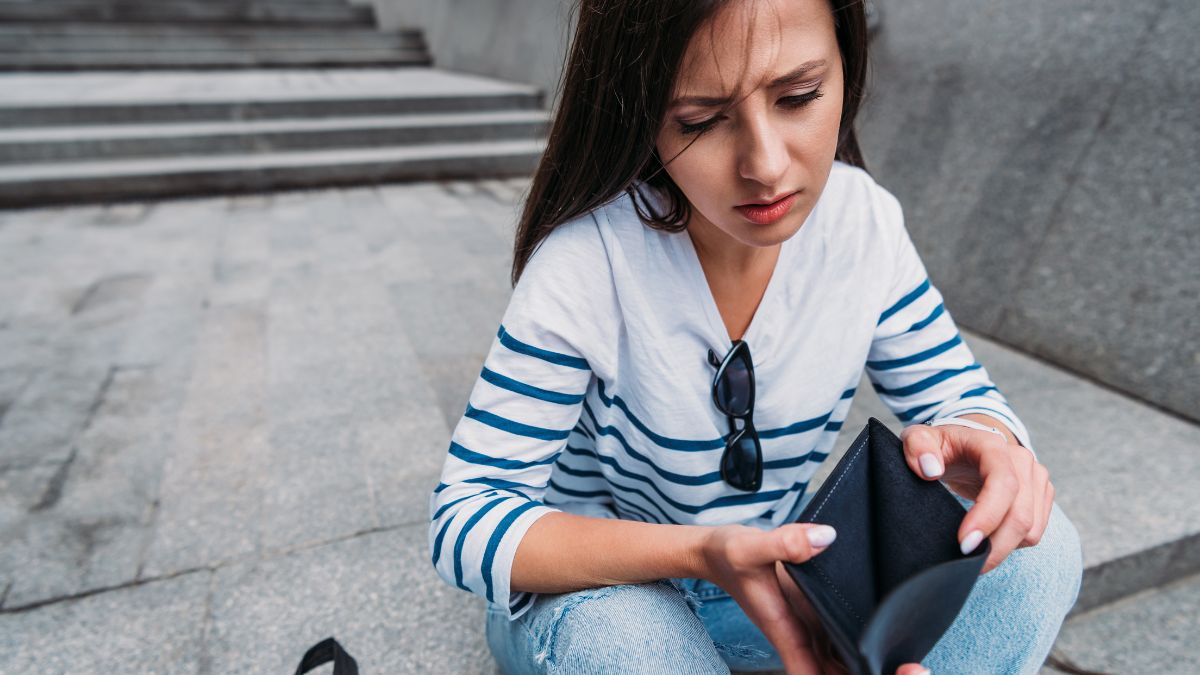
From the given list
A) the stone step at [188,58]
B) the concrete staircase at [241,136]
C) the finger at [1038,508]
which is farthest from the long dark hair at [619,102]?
the stone step at [188,58]

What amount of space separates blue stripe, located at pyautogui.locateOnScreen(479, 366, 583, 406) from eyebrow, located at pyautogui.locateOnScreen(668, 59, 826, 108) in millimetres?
476

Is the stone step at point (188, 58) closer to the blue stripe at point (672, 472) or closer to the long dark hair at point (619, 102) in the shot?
the long dark hair at point (619, 102)

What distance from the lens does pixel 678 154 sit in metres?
1.05

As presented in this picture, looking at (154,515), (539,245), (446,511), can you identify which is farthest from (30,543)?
(539,245)

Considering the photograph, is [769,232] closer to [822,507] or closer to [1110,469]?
[822,507]

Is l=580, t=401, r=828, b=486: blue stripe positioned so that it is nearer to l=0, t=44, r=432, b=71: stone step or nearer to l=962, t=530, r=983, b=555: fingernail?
l=962, t=530, r=983, b=555: fingernail

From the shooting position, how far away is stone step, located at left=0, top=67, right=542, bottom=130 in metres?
6.41

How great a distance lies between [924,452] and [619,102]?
67 centimetres

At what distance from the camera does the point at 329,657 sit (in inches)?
52.9

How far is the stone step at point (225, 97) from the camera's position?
6.41 meters

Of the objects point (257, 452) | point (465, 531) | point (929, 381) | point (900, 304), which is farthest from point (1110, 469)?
point (257, 452)

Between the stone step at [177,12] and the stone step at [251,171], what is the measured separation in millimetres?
6530

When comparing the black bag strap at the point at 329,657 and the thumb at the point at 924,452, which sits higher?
the thumb at the point at 924,452

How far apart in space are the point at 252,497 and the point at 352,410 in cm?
56
